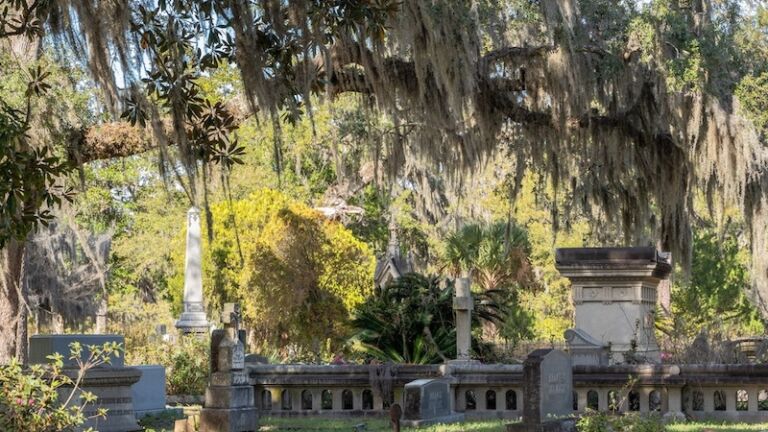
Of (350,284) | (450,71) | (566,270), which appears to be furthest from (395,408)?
(350,284)

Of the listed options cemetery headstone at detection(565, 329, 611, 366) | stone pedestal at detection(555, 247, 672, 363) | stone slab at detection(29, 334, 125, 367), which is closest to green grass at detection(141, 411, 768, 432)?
stone slab at detection(29, 334, 125, 367)

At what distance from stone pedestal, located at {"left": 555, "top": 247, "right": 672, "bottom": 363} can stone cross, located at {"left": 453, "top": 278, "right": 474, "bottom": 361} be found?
5.01 ft

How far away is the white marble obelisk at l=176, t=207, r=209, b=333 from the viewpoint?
1169 inches

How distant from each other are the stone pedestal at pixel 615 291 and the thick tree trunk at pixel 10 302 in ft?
26.6

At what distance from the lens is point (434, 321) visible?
20.0m

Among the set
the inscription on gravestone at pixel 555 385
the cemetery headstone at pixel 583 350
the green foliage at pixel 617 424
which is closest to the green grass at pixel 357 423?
the inscription on gravestone at pixel 555 385

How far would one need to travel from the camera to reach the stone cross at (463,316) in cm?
1873

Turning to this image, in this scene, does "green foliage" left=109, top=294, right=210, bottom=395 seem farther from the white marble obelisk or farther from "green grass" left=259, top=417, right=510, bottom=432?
"green grass" left=259, top=417, right=510, bottom=432

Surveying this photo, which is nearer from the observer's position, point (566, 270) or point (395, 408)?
point (395, 408)

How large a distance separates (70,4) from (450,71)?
4419 millimetres

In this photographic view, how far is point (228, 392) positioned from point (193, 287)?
16.2 meters

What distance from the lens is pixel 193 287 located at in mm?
31312

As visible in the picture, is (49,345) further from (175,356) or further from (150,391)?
(175,356)

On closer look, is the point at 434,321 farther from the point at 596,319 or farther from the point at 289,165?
the point at 289,165
